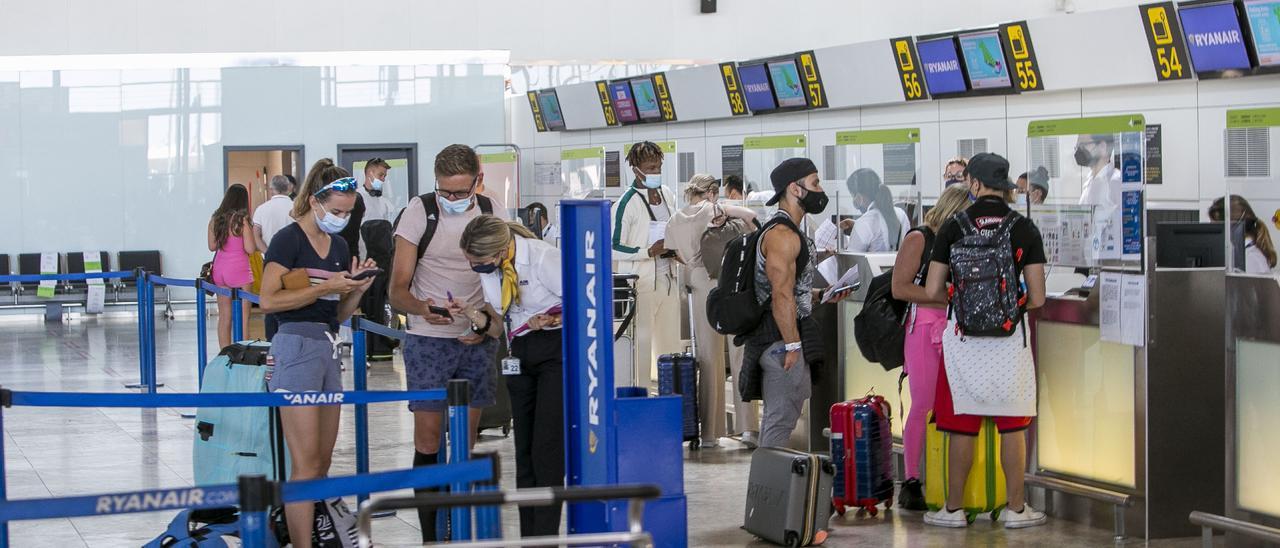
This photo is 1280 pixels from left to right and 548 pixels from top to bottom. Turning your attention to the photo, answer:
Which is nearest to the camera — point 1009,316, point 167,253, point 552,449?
point 552,449

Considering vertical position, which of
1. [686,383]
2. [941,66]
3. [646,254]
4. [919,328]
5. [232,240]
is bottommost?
[686,383]

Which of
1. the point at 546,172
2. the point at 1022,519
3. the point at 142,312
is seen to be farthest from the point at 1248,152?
the point at 546,172

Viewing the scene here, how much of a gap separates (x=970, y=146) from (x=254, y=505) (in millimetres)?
8887

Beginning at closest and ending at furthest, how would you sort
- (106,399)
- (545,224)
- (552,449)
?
(106,399) → (552,449) → (545,224)

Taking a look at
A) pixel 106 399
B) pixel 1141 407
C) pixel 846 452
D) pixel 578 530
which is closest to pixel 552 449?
pixel 578 530

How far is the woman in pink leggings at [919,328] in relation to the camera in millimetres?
6552

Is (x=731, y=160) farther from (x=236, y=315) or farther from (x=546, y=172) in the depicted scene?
(x=236, y=315)

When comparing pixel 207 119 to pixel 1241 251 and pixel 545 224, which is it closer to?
pixel 545 224

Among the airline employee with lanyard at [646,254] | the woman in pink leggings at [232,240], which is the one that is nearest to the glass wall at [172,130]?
the woman in pink leggings at [232,240]

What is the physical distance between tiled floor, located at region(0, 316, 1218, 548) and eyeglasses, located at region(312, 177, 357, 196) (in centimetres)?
162

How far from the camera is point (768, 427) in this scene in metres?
6.56

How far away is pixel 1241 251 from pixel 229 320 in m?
7.84

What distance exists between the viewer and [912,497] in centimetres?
690

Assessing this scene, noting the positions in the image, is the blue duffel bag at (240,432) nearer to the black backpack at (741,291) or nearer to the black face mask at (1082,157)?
the black backpack at (741,291)
